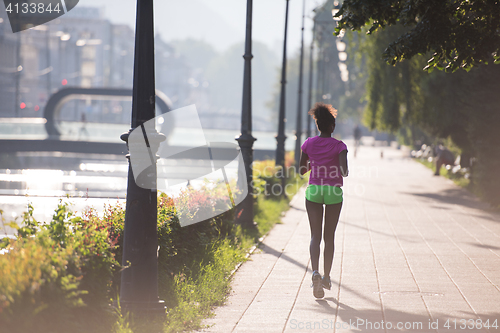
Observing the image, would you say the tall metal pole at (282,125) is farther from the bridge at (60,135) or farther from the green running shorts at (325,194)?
the bridge at (60,135)

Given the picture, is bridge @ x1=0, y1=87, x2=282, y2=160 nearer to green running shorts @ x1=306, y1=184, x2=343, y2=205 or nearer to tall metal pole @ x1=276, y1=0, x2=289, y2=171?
tall metal pole @ x1=276, y1=0, x2=289, y2=171

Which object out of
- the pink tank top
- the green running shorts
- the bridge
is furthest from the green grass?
the bridge

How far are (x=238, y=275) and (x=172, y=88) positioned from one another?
153755 millimetres

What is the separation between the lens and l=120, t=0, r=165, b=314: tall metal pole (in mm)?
4547

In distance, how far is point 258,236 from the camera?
9.52 meters

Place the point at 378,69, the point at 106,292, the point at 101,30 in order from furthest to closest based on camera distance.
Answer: the point at 101,30 < the point at 378,69 < the point at 106,292

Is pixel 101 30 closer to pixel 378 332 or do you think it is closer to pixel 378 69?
pixel 378 69

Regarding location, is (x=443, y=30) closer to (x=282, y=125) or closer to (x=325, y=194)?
(x=325, y=194)

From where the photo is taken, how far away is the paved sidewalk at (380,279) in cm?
495

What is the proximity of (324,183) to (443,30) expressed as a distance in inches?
106

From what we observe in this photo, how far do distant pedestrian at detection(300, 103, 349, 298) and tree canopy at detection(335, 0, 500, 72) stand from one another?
4.07 feet

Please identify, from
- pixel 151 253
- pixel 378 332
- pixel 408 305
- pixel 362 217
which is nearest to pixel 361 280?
pixel 408 305

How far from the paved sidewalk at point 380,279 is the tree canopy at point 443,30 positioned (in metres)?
2.51

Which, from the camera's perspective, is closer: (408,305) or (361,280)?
(408,305)
